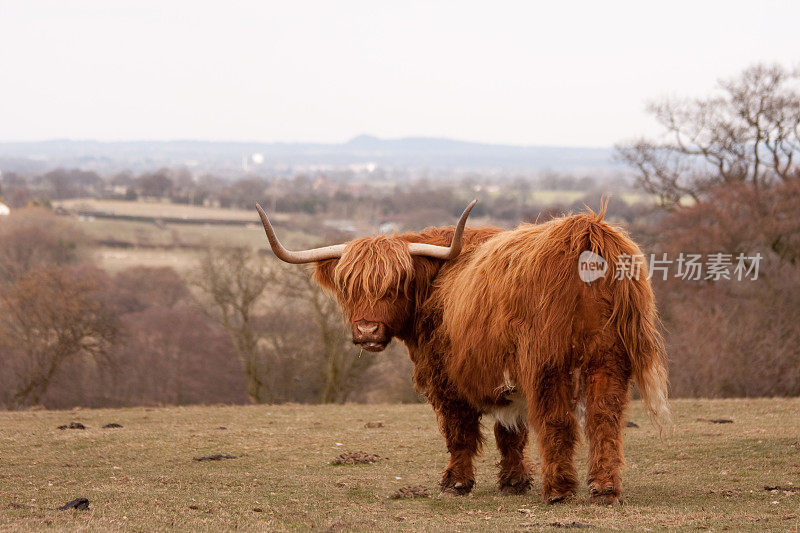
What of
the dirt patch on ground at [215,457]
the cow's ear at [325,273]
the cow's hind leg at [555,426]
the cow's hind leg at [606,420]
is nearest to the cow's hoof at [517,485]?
the cow's hind leg at [555,426]

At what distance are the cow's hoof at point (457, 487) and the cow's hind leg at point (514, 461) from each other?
0.37 meters

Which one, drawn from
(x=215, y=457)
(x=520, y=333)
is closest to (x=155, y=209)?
(x=215, y=457)

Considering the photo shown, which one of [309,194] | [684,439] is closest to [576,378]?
[684,439]

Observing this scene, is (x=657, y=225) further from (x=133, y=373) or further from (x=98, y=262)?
(x=98, y=262)

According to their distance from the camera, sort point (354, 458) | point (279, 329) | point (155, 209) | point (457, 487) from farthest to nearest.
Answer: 1. point (155, 209)
2. point (279, 329)
3. point (354, 458)
4. point (457, 487)

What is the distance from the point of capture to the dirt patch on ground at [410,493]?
335 inches

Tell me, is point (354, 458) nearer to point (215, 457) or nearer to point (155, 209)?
point (215, 457)

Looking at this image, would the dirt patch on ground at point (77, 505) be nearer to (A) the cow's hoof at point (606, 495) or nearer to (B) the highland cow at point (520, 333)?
(B) the highland cow at point (520, 333)

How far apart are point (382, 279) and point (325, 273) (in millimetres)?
1192

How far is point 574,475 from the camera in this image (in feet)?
24.6

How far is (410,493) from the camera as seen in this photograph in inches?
338

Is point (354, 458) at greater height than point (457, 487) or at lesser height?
lesser

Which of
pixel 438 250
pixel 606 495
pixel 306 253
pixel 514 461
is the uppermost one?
pixel 438 250

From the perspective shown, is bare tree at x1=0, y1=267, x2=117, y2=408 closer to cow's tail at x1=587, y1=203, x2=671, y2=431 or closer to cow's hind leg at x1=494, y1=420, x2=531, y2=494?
cow's hind leg at x1=494, y1=420, x2=531, y2=494
